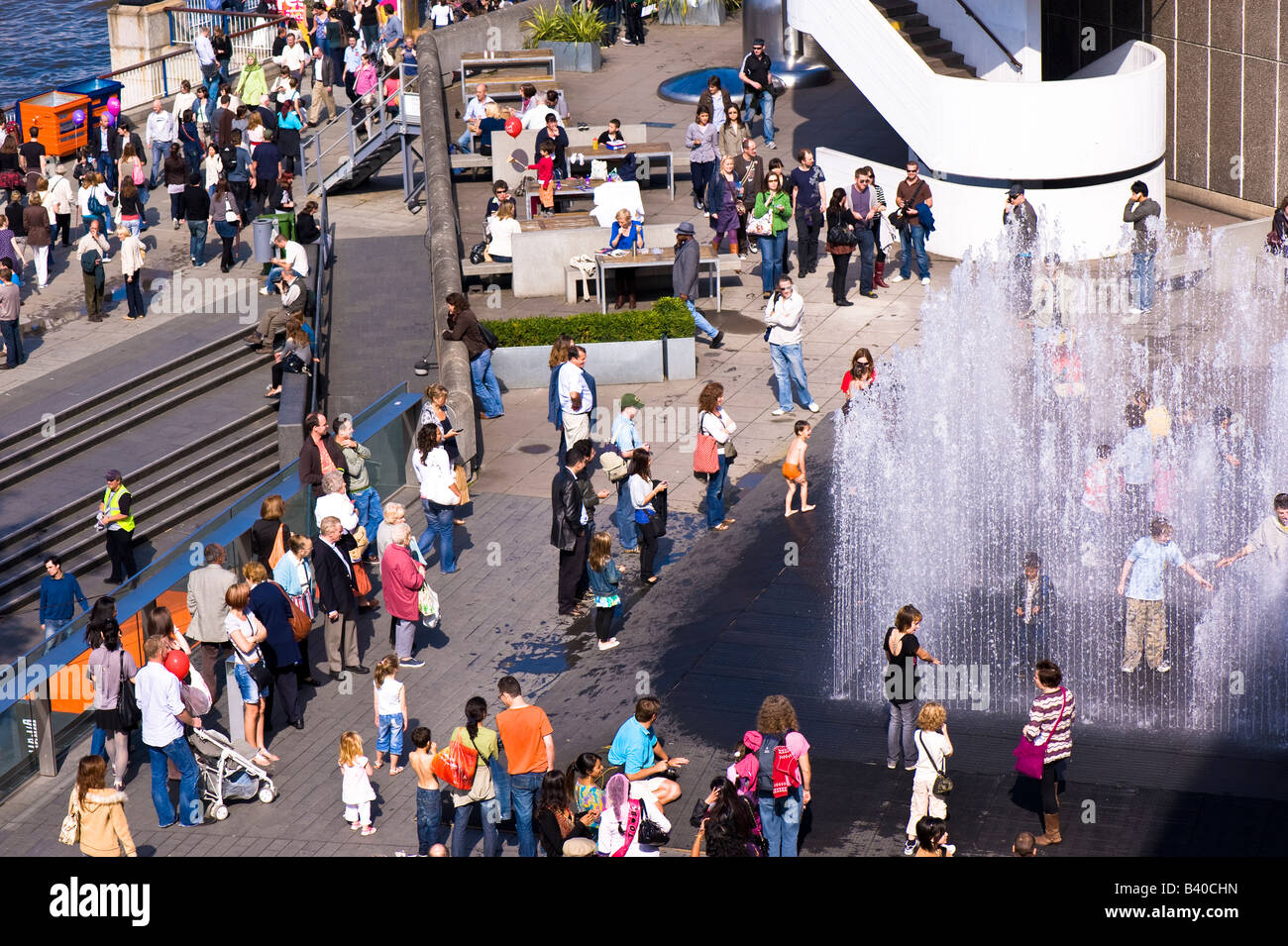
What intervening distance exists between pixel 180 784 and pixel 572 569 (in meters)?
4.31

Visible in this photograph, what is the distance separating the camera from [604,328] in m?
22.6

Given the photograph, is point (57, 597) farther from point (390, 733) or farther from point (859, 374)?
point (859, 374)

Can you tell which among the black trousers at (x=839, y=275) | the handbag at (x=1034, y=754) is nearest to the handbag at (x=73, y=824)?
the handbag at (x=1034, y=754)

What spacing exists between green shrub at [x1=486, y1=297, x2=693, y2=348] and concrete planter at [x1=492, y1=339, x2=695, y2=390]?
8 cm

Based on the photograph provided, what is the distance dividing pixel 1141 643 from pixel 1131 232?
12.3 m

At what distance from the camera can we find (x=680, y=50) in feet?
123

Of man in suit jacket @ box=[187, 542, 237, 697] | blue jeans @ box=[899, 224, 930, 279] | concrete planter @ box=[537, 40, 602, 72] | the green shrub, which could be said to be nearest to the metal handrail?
blue jeans @ box=[899, 224, 930, 279]

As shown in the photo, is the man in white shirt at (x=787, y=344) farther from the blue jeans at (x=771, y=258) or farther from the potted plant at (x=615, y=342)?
the blue jeans at (x=771, y=258)

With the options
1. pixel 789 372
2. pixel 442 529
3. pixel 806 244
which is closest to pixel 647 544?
pixel 442 529

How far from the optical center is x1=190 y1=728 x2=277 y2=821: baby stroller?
1440 cm

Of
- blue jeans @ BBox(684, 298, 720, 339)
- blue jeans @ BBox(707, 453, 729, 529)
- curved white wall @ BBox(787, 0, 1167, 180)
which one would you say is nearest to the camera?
blue jeans @ BBox(707, 453, 729, 529)

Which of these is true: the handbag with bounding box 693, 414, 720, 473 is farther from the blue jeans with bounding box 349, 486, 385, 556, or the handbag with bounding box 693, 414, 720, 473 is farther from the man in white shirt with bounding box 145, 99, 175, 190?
the man in white shirt with bounding box 145, 99, 175, 190
